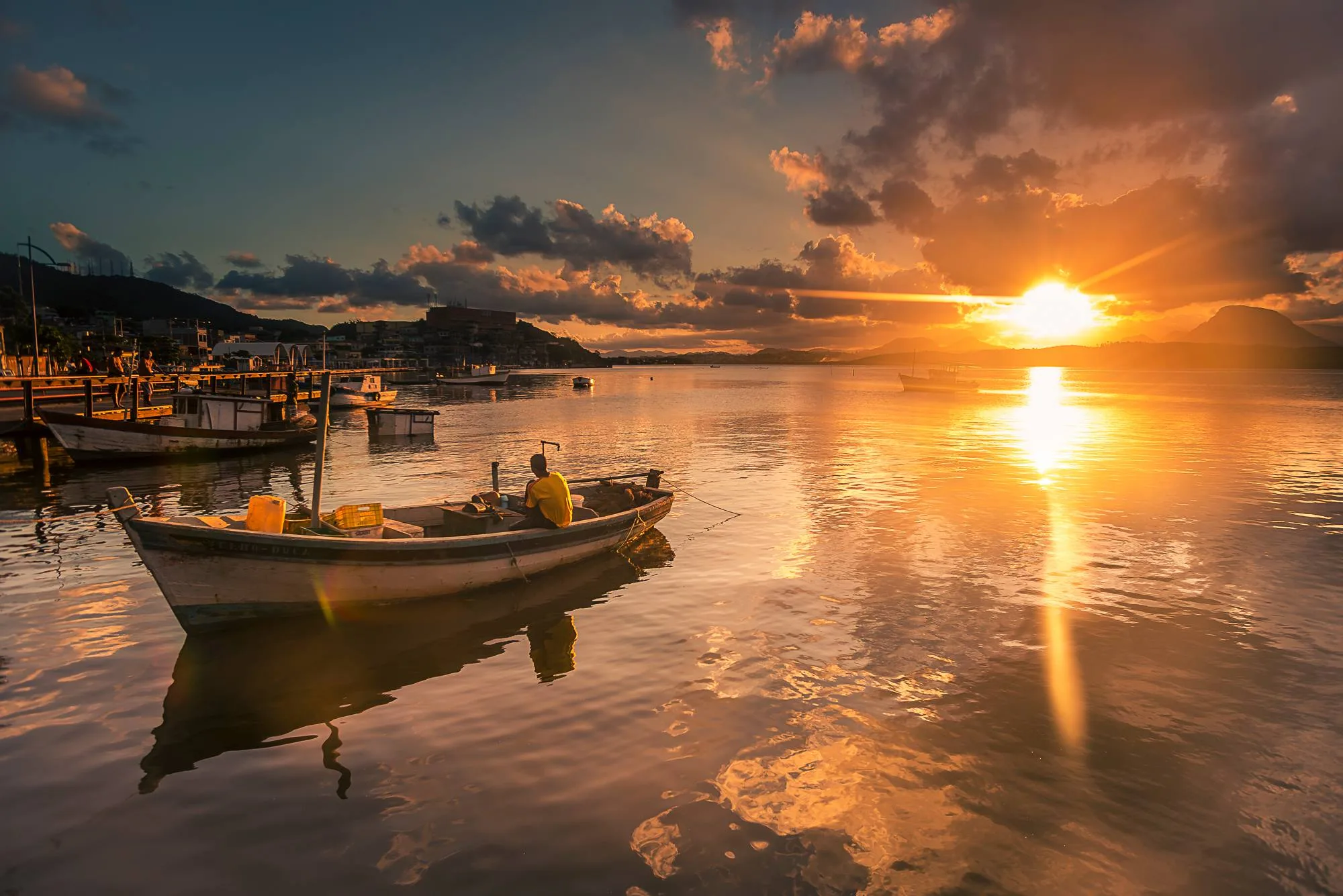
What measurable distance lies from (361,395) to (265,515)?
7316 cm

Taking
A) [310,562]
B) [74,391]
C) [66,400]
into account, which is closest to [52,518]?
[310,562]

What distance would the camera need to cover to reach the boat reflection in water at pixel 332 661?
9.38 meters

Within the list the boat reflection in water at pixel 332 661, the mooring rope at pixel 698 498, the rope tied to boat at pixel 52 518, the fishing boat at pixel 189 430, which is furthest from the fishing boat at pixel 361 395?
the boat reflection in water at pixel 332 661

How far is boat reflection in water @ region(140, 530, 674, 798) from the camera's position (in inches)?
369

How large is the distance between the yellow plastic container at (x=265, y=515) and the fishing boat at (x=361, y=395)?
6690 centimetres

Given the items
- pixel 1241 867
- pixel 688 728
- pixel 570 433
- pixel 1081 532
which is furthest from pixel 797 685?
pixel 570 433

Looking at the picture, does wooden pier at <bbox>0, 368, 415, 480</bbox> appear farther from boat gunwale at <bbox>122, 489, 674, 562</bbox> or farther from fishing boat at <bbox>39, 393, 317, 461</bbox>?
boat gunwale at <bbox>122, 489, 674, 562</bbox>

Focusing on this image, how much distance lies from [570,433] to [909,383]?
100 metres

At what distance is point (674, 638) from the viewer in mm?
12984

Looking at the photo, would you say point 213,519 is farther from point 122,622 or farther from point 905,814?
point 905,814

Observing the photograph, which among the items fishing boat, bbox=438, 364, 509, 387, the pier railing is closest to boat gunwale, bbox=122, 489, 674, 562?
the pier railing

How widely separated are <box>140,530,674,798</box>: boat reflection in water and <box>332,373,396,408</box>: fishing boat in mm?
66751

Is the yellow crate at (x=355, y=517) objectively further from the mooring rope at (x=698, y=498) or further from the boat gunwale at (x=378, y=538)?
the mooring rope at (x=698, y=498)

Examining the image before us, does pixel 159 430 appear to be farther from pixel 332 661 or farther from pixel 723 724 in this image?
pixel 723 724
